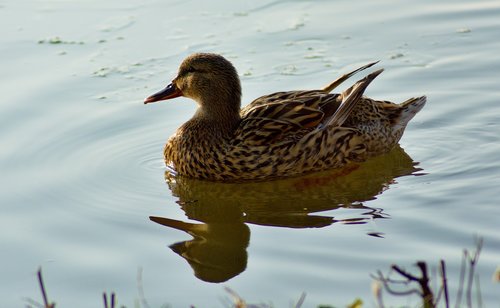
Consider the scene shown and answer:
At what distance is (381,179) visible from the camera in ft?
29.2

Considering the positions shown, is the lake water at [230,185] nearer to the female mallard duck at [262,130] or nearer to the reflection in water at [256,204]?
the reflection in water at [256,204]

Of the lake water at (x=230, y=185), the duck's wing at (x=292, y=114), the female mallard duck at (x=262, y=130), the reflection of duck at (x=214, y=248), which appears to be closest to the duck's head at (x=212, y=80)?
the female mallard duck at (x=262, y=130)

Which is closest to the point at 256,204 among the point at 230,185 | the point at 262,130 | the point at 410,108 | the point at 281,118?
the point at 230,185

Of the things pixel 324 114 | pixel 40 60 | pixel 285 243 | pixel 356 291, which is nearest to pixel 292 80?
pixel 324 114

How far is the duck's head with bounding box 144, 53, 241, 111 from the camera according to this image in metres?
9.21

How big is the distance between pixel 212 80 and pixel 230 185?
103 centimetres

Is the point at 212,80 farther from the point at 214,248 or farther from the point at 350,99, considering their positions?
the point at 214,248

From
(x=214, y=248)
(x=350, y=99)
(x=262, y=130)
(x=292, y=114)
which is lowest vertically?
(x=214, y=248)

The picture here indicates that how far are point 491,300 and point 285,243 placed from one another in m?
1.75

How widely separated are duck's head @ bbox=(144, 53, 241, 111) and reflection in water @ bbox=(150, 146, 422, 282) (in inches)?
30.7

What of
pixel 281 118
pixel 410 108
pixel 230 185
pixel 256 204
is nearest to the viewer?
pixel 256 204

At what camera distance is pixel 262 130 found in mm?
8969

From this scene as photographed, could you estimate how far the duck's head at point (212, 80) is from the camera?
9211 mm

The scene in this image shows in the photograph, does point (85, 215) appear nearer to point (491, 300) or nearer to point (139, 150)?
point (139, 150)
